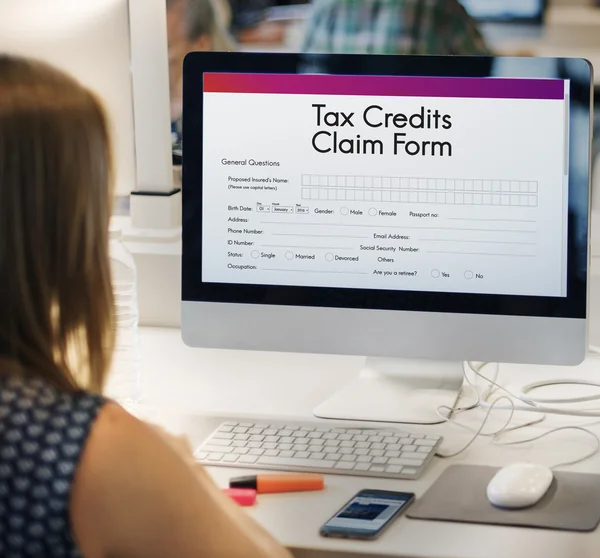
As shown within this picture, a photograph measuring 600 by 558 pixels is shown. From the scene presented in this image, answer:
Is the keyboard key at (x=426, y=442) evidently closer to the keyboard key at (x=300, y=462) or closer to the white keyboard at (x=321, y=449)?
the white keyboard at (x=321, y=449)

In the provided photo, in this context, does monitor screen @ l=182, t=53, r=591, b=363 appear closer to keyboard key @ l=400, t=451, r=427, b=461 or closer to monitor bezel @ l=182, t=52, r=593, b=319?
monitor bezel @ l=182, t=52, r=593, b=319

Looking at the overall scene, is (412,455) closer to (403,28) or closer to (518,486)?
→ (518,486)

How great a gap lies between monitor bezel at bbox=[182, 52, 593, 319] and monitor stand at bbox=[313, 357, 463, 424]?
13cm

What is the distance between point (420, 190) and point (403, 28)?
0.48 m

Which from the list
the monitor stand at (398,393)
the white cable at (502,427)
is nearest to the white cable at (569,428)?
the white cable at (502,427)

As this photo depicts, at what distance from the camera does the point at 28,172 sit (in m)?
0.84

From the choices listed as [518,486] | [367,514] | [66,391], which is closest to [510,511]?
[518,486]

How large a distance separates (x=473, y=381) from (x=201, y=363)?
40 centimetres

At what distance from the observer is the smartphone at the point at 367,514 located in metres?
0.99

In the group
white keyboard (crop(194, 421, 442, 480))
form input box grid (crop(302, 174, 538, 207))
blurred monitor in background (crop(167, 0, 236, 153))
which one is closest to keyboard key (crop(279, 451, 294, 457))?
white keyboard (crop(194, 421, 442, 480))

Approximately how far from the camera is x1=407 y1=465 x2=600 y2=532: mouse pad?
3.32ft

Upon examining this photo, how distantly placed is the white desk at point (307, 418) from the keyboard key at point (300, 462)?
0.02 metres

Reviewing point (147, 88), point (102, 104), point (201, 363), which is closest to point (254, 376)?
point (201, 363)

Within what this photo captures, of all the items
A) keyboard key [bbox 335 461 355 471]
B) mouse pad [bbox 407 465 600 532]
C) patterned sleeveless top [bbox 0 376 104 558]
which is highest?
patterned sleeveless top [bbox 0 376 104 558]
